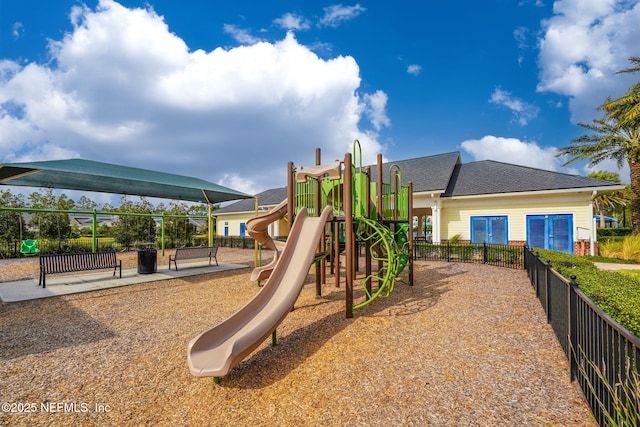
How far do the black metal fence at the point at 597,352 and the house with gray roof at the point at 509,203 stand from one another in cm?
1191

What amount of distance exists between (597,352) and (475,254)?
37.3ft

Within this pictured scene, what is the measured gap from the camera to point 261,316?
14.3 ft

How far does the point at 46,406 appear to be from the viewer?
3135 millimetres

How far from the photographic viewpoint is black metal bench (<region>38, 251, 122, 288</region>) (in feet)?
28.2

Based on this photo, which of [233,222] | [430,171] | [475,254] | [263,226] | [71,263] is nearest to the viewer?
[263,226]

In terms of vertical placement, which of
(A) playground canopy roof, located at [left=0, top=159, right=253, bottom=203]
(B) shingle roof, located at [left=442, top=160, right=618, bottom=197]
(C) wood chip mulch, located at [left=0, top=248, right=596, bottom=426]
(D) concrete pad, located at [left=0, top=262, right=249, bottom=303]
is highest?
(B) shingle roof, located at [left=442, top=160, right=618, bottom=197]

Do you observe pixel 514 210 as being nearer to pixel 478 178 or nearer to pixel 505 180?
pixel 505 180

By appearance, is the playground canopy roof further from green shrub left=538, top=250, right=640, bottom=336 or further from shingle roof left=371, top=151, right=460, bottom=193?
green shrub left=538, top=250, right=640, bottom=336

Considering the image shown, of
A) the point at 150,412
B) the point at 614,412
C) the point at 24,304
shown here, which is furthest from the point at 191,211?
the point at 614,412

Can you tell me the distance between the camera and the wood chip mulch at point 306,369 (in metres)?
2.96

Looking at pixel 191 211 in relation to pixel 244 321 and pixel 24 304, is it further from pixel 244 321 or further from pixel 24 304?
pixel 244 321

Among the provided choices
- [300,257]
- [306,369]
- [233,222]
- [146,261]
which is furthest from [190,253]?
[233,222]

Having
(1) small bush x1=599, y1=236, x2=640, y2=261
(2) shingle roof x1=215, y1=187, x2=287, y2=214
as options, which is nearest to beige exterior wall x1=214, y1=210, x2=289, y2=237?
(2) shingle roof x1=215, y1=187, x2=287, y2=214

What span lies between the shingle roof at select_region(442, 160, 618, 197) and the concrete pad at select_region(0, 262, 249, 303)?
47.6 ft
